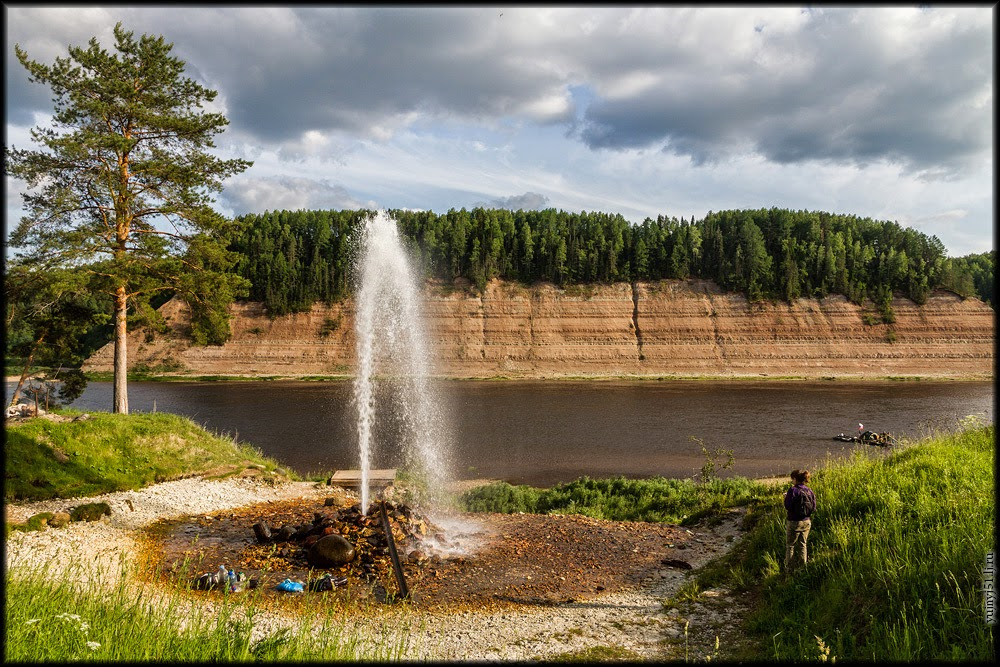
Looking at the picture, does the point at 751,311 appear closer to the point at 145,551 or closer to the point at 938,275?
the point at 938,275

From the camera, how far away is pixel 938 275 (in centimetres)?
8606

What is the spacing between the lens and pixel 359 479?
19328 mm

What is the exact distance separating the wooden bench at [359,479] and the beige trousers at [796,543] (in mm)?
12252

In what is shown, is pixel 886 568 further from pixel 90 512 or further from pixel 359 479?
pixel 90 512

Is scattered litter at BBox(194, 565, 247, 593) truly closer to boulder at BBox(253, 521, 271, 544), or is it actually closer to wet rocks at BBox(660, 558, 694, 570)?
boulder at BBox(253, 521, 271, 544)

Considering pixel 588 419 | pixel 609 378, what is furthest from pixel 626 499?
pixel 609 378

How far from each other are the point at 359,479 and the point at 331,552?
24.8ft

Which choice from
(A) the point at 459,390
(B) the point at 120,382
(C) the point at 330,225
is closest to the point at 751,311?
(A) the point at 459,390

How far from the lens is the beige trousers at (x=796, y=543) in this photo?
Result: 9562 mm

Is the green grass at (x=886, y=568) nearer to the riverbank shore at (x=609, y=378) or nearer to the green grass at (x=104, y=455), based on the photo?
the green grass at (x=104, y=455)

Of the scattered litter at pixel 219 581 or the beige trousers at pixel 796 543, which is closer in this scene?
the beige trousers at pixel 796 543

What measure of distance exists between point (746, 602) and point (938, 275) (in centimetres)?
9927

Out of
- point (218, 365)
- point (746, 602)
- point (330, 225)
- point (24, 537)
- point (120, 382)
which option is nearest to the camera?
point (746, 602)

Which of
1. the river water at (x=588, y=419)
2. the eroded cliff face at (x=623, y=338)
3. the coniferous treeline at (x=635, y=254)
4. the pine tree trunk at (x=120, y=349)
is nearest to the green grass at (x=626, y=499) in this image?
the river water at (x=588, y=419)
